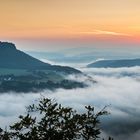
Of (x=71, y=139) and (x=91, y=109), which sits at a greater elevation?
(x=91, y=109)

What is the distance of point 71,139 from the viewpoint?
32.9 meters

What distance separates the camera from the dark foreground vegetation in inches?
1288

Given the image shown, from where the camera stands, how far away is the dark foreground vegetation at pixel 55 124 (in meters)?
32.7

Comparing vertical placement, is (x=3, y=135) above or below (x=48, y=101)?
below

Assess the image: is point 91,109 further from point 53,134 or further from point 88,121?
Answer: point 53,134

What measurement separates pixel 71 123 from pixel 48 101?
2657 mm

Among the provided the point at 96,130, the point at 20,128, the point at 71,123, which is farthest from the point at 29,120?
the point at 96,130

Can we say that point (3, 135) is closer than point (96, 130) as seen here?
No

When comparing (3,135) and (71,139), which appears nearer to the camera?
(71,139)

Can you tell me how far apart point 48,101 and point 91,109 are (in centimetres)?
353

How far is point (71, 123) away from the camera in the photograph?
33.7 meters

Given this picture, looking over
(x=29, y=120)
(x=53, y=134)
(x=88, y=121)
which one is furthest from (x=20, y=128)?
(x=88, y=121)

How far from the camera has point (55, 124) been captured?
3394cm

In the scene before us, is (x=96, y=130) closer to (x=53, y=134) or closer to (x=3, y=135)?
(x=53, y=134)
